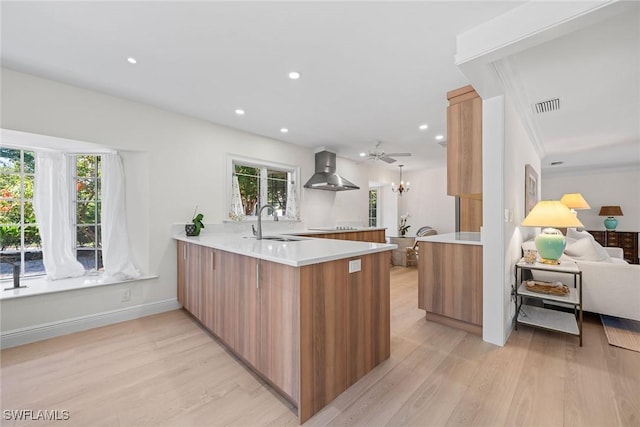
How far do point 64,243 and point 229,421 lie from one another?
285 cm

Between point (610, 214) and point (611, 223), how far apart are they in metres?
0.24

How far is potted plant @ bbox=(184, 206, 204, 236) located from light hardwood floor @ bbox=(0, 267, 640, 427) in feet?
3.93

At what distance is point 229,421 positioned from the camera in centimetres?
148

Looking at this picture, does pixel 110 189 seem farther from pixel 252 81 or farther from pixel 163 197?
pixel 252 81

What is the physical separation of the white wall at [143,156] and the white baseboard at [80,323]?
4 cm

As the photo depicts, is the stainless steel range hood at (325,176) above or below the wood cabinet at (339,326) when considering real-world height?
above

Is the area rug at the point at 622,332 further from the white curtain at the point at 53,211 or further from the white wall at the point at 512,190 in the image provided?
the white curtain at the point at 53,211

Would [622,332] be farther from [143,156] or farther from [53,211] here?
[53,211]

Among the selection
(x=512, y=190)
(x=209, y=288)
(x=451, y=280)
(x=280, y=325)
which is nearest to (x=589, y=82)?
(x=512, y=190)

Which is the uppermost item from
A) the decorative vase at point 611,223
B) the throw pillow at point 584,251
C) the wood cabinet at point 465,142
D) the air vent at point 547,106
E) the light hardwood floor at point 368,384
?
the air vent at point 547,106

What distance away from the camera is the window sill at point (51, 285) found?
7.91ft

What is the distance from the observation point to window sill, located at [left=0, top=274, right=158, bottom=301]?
2412 mm

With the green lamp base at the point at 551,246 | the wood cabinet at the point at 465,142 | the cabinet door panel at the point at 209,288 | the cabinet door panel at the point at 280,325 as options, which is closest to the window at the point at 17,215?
the cabinet door panel at the point at 209,288

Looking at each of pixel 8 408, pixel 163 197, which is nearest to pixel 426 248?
pixel 163 197
